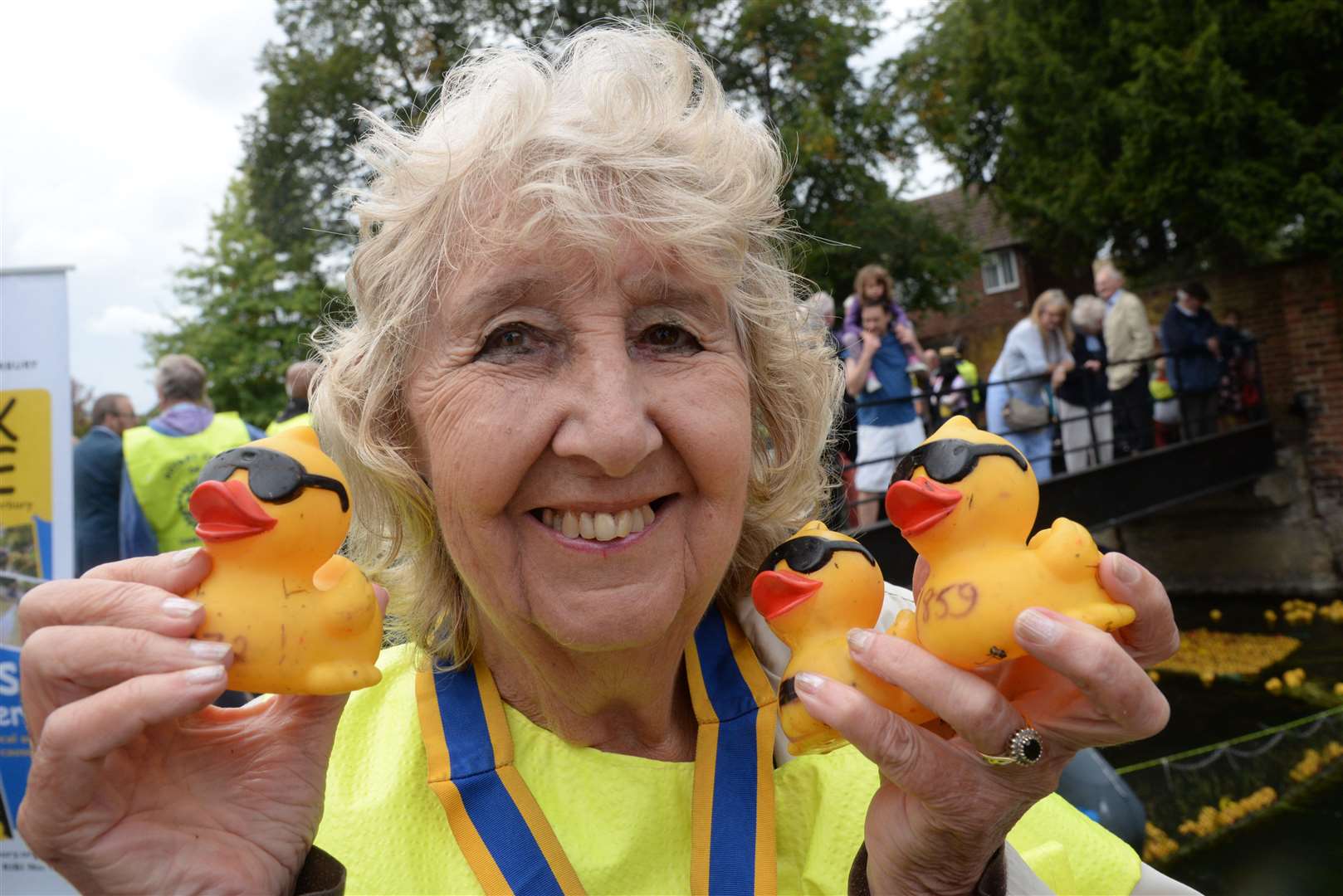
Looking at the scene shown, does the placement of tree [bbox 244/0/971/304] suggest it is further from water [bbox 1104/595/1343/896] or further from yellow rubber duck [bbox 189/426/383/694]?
yellow rubber duck [bbox 189/426/383/694]

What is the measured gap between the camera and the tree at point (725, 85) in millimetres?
18594

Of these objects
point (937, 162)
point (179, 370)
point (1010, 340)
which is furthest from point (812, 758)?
point (937, 162)

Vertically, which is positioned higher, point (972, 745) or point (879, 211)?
point (879, 211)

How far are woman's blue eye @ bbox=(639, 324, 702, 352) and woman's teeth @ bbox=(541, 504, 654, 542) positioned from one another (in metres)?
0.26

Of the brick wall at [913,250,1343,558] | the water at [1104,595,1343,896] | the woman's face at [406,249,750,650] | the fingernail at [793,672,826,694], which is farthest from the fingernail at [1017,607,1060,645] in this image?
the brick wall at [913,250,1343,558]

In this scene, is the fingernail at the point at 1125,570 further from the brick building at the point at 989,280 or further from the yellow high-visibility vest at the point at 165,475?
the brick building at the point at 989,280

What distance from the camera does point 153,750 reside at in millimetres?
1302

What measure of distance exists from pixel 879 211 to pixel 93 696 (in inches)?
746

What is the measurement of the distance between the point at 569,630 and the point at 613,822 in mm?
379

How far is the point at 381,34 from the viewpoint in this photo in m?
20.0

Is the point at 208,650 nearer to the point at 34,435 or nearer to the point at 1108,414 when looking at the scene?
the point at 34,435

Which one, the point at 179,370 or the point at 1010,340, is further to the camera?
the point at 1010,340

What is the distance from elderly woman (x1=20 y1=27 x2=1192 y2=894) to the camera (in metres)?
1.21

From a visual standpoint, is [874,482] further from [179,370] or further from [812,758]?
[812,758]
